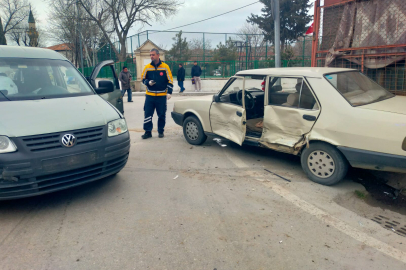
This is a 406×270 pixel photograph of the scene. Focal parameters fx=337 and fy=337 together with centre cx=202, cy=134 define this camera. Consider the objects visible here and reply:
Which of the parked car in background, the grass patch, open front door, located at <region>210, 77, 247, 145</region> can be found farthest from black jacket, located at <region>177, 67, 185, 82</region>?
the grass patch

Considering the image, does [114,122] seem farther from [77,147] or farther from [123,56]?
[123,56]

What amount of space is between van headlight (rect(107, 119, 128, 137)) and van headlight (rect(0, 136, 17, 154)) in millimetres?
1052

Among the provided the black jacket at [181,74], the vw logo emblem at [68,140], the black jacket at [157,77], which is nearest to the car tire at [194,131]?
the black jacket at [157,77]

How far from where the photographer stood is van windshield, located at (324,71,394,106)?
4443 mm

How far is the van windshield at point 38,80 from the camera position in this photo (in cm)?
425

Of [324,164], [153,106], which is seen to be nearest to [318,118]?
[324,164]

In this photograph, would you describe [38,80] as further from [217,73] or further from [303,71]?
[217,73]

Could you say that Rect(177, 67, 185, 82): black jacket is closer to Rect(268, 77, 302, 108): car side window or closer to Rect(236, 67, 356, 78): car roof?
Rect(236, 67, 356, 78): car roof

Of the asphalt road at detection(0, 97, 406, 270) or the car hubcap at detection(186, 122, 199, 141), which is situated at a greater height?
the car hubcap at detection(186, 122, 199, 141)

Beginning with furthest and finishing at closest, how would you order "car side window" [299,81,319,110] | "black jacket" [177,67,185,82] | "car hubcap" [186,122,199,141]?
"black jacket" [177,67,185,82]
"car hubcap" [186,122,199,141]
"car side window" [299,81,319,110]

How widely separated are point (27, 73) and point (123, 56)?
27959 mm

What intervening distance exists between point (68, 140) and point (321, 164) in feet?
10.4

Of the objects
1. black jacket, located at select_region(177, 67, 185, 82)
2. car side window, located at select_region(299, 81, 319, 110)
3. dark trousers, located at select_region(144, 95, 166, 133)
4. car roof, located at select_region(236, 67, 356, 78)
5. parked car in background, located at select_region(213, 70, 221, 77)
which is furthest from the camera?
parked car in background, located at select_region(213, 70, 221, 77)

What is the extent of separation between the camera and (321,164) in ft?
14.8
